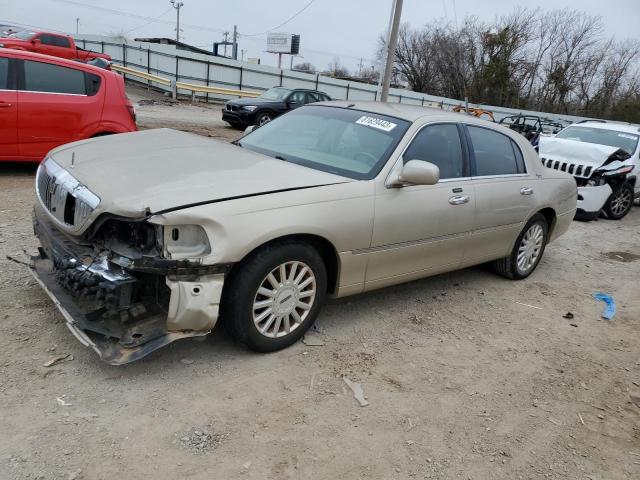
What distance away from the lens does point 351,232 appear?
11.8 feet

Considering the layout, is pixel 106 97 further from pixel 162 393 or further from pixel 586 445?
pixel 586 445

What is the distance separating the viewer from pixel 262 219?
3.13 meters

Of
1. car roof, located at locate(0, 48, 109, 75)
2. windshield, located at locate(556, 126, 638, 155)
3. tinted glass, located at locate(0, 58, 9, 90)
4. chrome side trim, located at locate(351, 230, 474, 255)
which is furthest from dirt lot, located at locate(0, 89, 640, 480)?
windshield, located at locate(556, 126, 638, 155)

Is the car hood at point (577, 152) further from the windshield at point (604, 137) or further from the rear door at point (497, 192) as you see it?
the rear door at point (497, 192)

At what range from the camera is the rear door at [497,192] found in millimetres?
4672

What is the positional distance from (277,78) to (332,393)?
2863cm

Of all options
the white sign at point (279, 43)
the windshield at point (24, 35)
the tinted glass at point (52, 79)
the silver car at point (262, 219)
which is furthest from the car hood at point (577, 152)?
the white sign at point (279, 43)

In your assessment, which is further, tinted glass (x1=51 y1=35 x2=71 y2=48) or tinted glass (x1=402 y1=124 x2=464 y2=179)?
→ tinted glass (x1=51 y1=35 x2=71 y2=48)

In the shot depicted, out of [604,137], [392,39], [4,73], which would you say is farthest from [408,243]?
[392,39]

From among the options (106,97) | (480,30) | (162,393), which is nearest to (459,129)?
(162,393)

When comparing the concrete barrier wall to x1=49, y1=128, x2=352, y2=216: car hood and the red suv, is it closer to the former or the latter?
the red suv

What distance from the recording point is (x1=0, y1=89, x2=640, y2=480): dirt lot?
2582mm

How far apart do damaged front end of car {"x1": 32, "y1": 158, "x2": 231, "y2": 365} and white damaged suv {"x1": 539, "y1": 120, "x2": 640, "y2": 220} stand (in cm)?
829

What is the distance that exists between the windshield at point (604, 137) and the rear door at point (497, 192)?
649 cm
